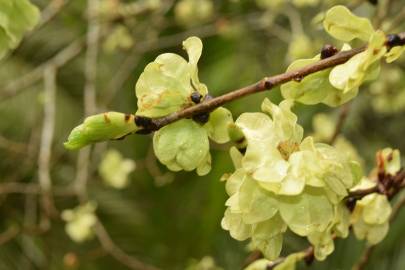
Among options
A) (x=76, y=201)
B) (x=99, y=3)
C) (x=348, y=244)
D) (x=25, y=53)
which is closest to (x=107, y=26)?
(x=99, y=3)

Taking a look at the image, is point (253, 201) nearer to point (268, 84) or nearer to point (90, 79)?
point (268, 84)

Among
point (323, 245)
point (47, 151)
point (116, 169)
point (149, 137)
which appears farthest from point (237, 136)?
point (149, 137)

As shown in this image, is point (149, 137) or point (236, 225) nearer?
point (236, 225)

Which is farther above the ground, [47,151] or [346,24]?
[47,151]

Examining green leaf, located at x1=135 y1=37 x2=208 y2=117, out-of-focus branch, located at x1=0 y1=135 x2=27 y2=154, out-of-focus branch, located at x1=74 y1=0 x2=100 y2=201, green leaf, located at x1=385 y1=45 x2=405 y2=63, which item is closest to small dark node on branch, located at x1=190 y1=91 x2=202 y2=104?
green leaf, located at x1=135 y1=37 x2=208 y2=117

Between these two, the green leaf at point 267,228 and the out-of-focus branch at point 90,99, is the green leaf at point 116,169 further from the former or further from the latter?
the green leaf at point 267,228

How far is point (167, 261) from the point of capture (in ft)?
6.37

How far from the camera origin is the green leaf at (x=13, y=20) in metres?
0.52

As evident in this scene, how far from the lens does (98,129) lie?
0.40 m

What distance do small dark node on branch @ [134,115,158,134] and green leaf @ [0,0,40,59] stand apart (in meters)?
0.17

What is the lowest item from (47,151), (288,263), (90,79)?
(288,263)

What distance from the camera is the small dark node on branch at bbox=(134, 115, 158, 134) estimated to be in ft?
1.35

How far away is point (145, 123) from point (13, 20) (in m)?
0.19

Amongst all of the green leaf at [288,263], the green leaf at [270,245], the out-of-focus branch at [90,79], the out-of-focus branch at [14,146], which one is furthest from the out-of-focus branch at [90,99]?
the green leaf at [270,245]
